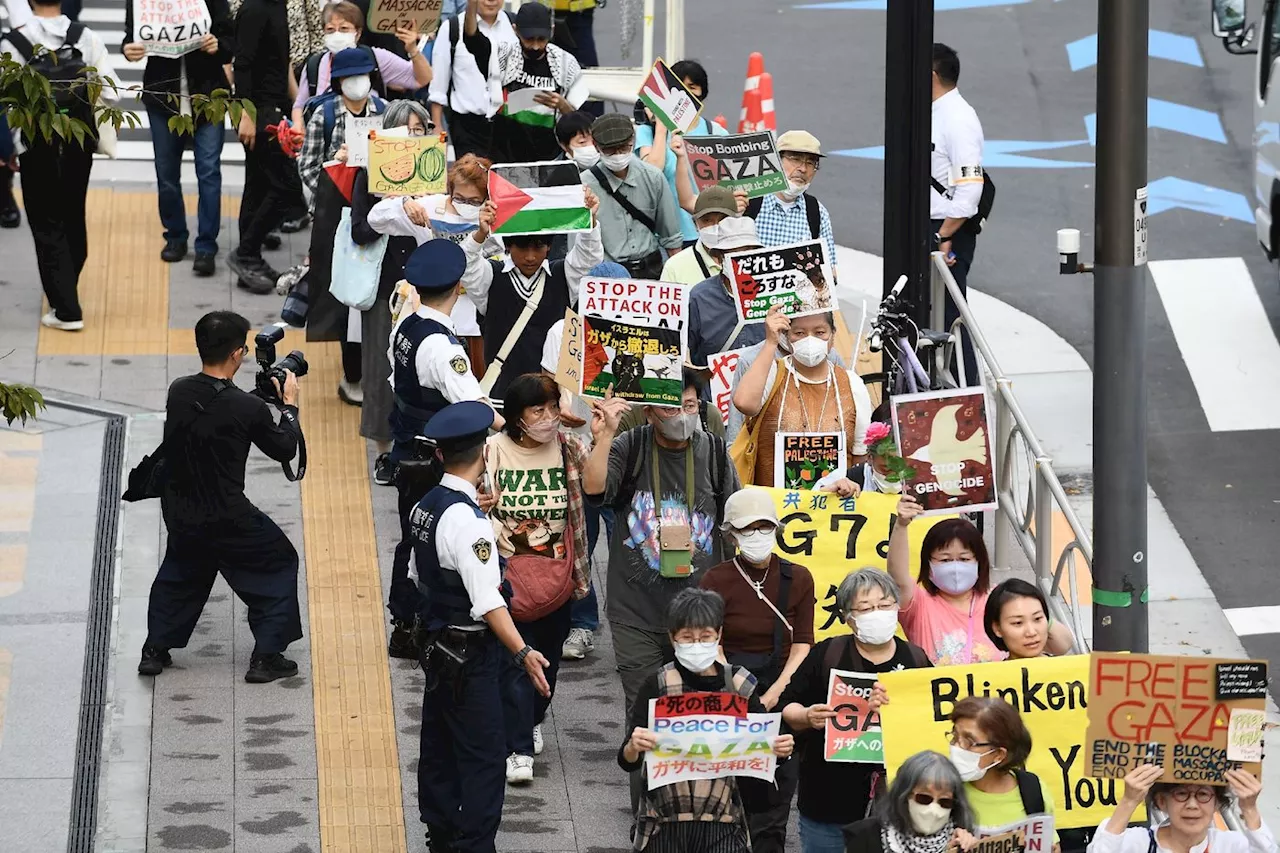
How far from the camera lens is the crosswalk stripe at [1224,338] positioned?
14.7 metres

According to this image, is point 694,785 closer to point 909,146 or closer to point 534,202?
point 534,202

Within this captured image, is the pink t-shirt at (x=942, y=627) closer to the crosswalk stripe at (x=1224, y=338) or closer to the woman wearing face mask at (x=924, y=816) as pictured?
the woman wearing face mask at (x=924, y=816)

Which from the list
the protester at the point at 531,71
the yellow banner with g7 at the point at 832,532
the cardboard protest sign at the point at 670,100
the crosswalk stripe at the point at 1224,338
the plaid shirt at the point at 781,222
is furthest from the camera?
the crosswalk stripe at the point at 1224,338

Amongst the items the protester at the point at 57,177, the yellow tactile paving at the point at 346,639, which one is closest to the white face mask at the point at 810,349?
the yellow tactile paving at the point at 346,639

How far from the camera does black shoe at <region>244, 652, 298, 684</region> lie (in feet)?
34.4

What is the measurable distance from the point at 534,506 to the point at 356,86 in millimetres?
4272

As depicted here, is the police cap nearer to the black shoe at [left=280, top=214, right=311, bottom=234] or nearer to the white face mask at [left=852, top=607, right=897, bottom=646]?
the white face mask at [left=852, top=607, right=897, bottom=646]

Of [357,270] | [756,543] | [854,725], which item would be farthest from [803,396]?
[357,270]

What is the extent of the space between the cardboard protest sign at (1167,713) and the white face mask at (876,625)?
112 centimetres

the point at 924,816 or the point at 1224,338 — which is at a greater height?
the point at 1224,338

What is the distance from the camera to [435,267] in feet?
33.7

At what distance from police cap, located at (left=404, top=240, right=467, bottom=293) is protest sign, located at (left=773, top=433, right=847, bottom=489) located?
1694mm

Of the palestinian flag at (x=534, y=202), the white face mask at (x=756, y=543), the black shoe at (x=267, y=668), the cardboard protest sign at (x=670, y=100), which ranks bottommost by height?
the black shoe at (x=267, y=668)

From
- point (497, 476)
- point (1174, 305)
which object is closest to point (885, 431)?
point (497, 476)
